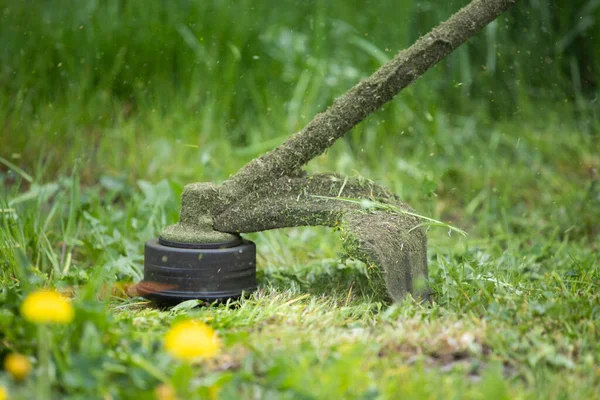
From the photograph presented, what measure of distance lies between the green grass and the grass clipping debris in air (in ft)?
0.78

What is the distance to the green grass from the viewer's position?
1.65 meters

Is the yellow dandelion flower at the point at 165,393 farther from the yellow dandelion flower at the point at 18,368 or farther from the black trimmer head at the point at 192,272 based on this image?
the black trimmer head at the point at 192,272

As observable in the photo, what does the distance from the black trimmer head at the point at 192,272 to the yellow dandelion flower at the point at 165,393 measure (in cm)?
83

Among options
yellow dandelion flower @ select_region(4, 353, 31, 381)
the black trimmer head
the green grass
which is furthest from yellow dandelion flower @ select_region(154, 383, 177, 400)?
the black trimmer head

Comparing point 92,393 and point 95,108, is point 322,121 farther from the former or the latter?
point 95,108

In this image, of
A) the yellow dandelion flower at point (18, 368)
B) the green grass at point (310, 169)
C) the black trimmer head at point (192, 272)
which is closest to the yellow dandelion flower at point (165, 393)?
the green grass at point (310, 169)

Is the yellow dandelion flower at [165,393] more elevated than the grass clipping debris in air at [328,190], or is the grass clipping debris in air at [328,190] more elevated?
the grass clipping debris in air at [328,190]

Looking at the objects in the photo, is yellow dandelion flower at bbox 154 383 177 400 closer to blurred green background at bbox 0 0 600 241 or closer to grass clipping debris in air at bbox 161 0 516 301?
grass clipping debris in air at bbox 161 0 516 301

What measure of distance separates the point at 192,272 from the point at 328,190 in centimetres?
54

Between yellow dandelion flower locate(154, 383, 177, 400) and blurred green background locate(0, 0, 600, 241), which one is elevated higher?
blurred green background locate(0, 0, 600, 241)

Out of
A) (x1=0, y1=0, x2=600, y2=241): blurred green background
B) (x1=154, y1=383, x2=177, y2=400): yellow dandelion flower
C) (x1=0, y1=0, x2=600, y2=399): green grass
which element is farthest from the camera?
(x1=0, y1=0, x2=600, y2=241): blurred green background

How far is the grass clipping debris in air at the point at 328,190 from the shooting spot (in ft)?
7.53

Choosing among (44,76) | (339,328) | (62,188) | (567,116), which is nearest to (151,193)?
(62,188)

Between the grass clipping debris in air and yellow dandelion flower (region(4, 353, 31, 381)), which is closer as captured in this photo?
yellow dandelion flower (region(4, 353, 31, 381))
